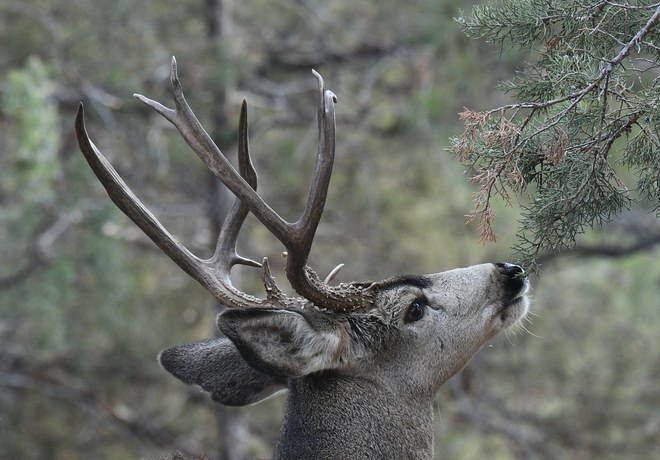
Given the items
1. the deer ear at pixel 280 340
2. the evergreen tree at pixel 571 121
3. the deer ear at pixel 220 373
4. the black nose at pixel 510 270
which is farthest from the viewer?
the deer ear at pixel 220 373

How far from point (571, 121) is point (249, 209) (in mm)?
1624

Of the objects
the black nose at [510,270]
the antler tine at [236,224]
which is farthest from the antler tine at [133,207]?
the black nose at [510,270]

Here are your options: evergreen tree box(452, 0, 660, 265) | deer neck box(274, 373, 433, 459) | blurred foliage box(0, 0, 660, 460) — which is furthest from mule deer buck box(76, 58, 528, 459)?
blurred foliage box(0, 0, 660, 460)

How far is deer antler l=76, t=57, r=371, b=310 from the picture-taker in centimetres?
468

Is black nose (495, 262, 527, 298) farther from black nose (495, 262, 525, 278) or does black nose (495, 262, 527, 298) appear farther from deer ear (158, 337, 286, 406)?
deer ear (158, 337, 286, 406)

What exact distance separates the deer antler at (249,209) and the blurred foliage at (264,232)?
5900 millimetres

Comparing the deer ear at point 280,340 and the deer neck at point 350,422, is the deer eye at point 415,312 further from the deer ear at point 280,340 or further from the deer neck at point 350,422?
the deer ear at point 280,340

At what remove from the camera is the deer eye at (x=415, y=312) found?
5.54 metres

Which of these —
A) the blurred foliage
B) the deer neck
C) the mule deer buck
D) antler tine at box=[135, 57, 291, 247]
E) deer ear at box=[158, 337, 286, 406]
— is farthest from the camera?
the blurred foliage

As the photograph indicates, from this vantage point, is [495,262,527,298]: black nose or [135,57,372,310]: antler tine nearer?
[135,57,372,310]: antler tine

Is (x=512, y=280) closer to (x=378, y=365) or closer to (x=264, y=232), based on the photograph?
(x=378, y=365)

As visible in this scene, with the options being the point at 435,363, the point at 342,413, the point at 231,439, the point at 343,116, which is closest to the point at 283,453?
the point at 342,413

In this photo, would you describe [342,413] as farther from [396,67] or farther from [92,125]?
[396,67]

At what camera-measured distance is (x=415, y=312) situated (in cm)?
554
